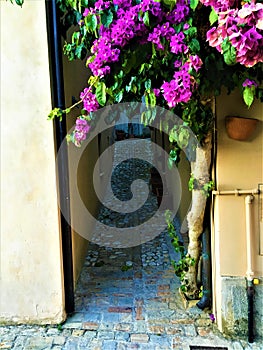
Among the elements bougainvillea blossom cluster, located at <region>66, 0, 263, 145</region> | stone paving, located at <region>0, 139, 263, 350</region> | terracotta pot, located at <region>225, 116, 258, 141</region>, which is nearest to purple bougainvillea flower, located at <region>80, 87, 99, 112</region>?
bougainvillea blossom cluster, located at <region>66, 0, 263, 145</region>

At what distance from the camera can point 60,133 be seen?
135 inches

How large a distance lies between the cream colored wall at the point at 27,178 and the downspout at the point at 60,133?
0.07 meters

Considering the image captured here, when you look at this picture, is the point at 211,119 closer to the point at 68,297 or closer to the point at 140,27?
the point at 140,27

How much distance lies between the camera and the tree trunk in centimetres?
324

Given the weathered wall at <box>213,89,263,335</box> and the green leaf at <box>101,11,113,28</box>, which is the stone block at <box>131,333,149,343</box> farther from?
the green leaf at <box>101,11,113,28</box>

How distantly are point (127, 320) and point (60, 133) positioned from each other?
1.92 m

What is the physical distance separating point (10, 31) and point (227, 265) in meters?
2.85

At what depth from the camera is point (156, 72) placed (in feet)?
8.61

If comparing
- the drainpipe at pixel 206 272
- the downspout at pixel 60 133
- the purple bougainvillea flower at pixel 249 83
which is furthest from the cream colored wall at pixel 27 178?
the purple bougainvillea flower at pixel 249 83

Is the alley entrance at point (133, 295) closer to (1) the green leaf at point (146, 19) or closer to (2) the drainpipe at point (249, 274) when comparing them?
(2) the drainpipe at point (249, 274)

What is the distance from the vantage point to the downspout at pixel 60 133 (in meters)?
3.29

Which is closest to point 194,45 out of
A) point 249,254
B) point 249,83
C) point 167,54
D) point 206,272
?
point 167,54

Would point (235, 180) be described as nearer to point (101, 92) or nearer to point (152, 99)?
point (152, 99)

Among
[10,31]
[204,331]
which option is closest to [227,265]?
[204,331]
